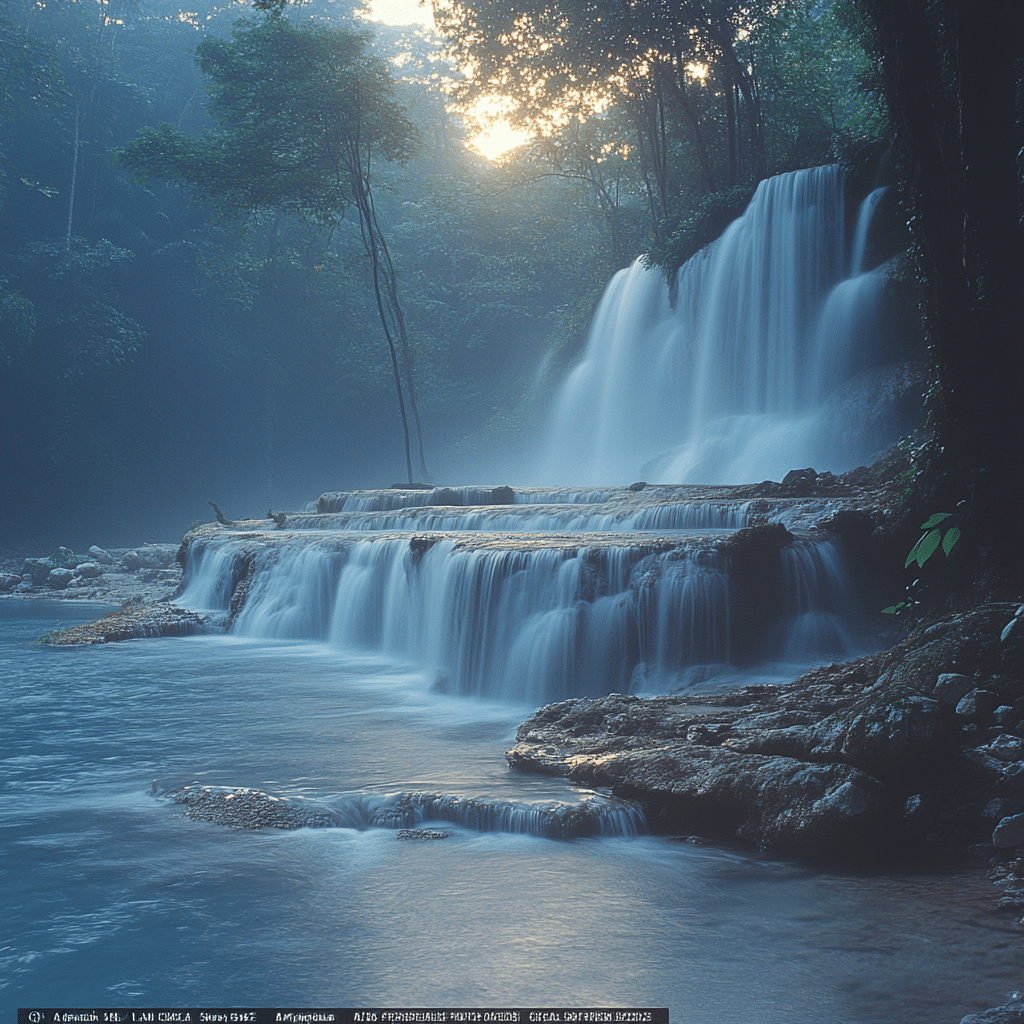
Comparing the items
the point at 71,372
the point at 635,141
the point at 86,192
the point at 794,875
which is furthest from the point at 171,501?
the point at 794,875

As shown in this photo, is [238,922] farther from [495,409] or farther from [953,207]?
[495,409]

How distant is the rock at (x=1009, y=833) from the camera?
142 inches

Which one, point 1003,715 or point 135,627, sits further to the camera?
point 135,627

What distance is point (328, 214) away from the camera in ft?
78.2

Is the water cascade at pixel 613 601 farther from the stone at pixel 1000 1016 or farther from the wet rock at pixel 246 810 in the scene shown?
the stone at pixel 1000 1016

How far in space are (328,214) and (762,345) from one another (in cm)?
1314

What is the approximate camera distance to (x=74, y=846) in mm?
4395

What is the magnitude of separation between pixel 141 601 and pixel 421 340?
20.4 meters

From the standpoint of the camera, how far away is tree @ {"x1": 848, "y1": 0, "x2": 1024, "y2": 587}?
489cm

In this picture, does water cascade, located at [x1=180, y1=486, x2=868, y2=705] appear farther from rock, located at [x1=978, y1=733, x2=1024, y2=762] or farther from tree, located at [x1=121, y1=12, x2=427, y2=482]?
tree, located at [x1=121, y1=12, x2=427, y2=482]

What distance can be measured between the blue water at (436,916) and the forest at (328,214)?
674 cm

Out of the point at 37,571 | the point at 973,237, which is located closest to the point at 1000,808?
the point at 973,237

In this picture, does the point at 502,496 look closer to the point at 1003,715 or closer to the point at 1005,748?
the point at 1003,715

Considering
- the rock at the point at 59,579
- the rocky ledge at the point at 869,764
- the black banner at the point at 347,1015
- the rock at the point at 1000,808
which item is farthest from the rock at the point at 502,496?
the black banner at the point at 347,1015
